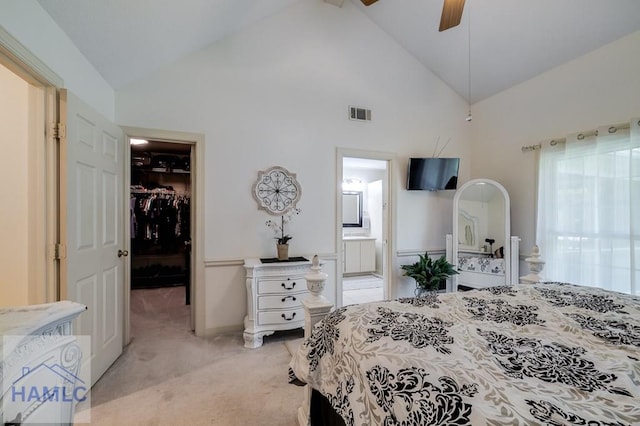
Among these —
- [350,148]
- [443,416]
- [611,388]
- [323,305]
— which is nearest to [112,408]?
[323,305]

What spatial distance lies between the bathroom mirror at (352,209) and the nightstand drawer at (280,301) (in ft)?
11.6

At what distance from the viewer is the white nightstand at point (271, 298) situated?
266 cm

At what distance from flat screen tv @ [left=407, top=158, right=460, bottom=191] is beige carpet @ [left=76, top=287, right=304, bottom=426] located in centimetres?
237

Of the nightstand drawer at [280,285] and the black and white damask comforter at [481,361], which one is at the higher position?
the black and white damask comforter at [481,361]

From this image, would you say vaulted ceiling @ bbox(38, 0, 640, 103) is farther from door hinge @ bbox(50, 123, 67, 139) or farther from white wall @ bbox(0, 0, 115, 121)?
door hinge @ bbox(50, 123, 67, 139)

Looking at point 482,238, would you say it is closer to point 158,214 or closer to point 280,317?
point 280,317

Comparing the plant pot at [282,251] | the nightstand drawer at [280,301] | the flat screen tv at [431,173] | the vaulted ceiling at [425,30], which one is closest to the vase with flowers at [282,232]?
the plant pot at [282,251]

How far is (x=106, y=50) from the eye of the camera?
211 cm

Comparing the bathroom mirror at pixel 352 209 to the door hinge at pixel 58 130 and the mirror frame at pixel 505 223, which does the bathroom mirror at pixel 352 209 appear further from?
the door hinge at pixel 58 130

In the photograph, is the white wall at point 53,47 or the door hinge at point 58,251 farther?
the door hinge at point 58,251

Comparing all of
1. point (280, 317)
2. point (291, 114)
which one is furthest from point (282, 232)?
point (291, 114)

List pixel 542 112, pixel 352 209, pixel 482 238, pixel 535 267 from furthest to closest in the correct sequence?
pixel 352 209, pixel 482 238, pixel 542 112, pixel 535 267

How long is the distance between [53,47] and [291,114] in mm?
1966

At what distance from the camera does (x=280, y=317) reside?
273 centimetres
